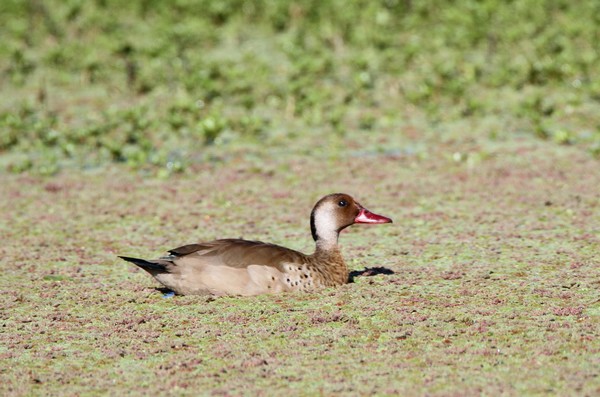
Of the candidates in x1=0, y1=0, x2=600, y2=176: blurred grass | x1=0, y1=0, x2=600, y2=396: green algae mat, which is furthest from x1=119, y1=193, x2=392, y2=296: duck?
x1=0, y1=0, x2=600, y2=176: blurred grass

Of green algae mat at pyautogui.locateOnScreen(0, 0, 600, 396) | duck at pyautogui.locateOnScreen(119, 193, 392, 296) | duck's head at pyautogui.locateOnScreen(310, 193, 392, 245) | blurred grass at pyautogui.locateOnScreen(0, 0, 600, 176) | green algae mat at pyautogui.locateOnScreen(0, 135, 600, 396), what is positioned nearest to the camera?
green algae mat at pyautogui.locateOnScreen(0, 135, 600, 396)

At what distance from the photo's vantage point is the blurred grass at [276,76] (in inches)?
518

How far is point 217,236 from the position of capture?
9422 millimetres

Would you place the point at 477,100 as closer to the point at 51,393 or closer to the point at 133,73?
the point at 133,73

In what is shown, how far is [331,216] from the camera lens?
780cm

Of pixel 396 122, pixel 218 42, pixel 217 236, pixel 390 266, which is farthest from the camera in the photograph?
pixel 218 42

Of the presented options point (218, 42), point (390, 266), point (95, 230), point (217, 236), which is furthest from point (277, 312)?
point (218, 42)

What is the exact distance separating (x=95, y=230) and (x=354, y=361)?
4222 mm

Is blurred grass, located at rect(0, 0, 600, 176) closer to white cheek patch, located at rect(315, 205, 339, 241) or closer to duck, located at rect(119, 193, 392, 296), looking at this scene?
white cheek patch, located at rect(315, 205, 339, 241)

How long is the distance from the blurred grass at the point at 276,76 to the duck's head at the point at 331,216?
14.1 ft

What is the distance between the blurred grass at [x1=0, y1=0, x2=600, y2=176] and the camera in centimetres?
1315

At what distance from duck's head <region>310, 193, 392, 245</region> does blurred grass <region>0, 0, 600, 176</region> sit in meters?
4.31

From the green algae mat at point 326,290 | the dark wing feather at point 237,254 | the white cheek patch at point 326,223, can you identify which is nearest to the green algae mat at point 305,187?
the green algae mat at point 326,290

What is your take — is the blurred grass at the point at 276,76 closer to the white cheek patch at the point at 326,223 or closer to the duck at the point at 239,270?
the white cheek patch at the point at 326,223
